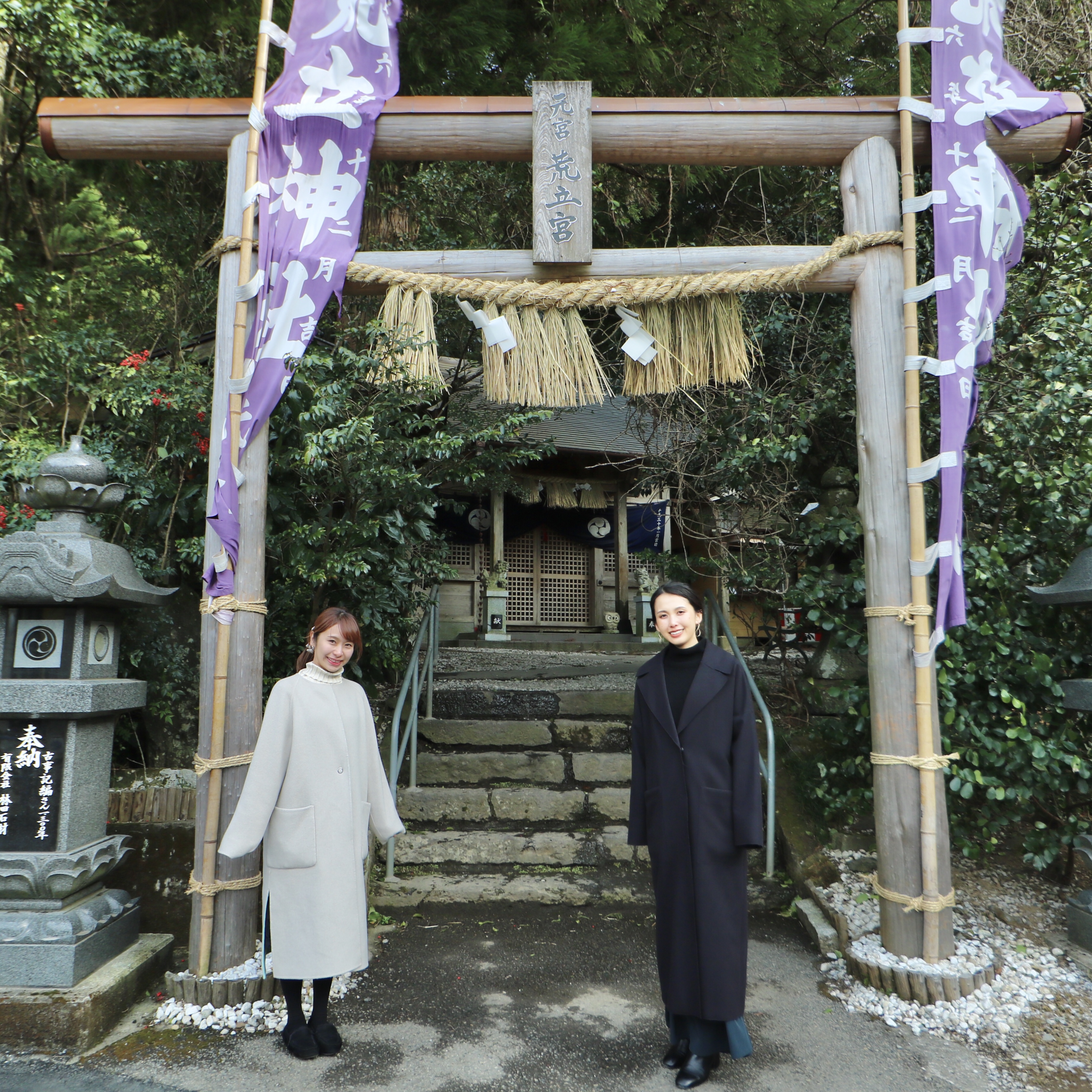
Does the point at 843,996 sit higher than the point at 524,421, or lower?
lower

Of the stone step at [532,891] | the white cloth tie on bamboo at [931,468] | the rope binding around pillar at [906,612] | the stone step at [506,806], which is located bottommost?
the stone step at [532,891]

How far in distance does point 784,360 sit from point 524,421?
A: 6.96 ft

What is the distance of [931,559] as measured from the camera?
3.42 metres

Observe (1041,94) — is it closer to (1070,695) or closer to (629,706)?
(1070,695)

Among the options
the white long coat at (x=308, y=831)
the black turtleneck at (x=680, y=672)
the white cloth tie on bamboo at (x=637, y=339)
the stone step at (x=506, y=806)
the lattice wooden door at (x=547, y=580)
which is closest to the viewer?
the white long coat at (x=308, y=831)

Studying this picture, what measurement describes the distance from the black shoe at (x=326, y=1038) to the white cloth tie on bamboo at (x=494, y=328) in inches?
114

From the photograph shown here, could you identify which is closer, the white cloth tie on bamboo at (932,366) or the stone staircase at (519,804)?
the white cloth tie on bamboo at (932,366)

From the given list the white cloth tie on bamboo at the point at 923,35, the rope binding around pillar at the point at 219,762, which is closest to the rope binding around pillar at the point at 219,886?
the rope binding around pillar at the point at 219,762

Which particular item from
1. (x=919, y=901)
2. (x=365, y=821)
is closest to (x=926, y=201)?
(x=919, y=901)

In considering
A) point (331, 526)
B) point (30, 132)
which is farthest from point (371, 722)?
point (30, 132)

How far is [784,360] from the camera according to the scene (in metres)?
5.68

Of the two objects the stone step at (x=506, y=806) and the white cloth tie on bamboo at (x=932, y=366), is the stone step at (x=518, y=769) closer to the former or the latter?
the stone step at (x=506, y=806)

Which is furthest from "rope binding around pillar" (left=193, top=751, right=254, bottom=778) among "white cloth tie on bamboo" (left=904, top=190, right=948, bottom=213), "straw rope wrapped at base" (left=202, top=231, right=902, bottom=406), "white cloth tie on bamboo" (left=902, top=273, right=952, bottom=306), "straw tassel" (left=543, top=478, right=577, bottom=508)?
"straw tassel" (left=543, top=478, right=577, bottom=508)

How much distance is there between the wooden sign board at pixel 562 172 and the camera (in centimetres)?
370
